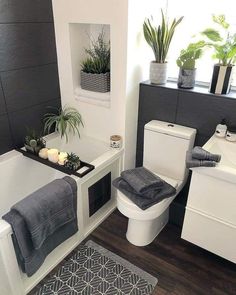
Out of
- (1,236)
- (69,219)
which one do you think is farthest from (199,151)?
(1,236)

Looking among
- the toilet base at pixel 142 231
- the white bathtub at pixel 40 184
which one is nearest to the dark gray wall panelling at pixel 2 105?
the white bathtub at pixel 40 184

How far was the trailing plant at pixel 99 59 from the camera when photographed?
201cm

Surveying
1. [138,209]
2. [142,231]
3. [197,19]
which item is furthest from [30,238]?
[197,19]

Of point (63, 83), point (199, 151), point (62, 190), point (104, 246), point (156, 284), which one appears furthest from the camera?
point (63, 83)

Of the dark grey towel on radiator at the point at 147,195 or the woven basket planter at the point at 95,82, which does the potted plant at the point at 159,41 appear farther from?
the dark grey towel on radiator at the point at 147,195

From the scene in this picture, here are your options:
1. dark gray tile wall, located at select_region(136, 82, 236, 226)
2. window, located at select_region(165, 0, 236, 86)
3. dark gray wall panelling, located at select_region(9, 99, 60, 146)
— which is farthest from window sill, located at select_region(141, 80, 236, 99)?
dark gray wall panelling, located at select_region(9, 99, 60, 146)

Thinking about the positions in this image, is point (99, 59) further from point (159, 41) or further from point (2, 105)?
point (2, 105)

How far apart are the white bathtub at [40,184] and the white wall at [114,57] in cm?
17

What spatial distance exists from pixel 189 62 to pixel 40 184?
1583mm

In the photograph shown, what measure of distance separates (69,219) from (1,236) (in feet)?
1.43

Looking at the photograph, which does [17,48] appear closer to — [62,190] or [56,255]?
[62,190]

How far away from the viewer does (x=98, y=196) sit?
6.77 feet

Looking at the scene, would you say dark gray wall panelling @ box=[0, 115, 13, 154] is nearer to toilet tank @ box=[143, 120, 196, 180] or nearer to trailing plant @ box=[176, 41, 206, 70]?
toilet tank @ box=[143, 120, 196, 180]

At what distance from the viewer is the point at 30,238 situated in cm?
142
